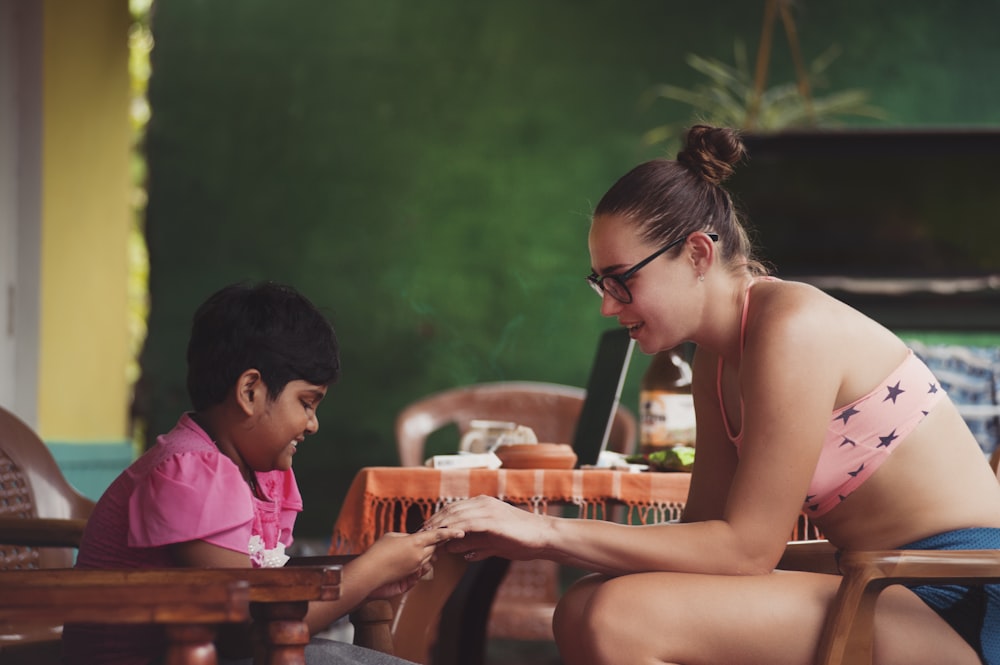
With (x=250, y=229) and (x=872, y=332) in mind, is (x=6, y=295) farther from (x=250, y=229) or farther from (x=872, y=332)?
(x=872, y=332)

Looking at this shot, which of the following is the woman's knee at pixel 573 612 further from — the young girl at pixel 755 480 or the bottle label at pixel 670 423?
the bottle label at pixel 670 423

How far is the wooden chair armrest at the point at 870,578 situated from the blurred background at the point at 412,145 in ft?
10.6

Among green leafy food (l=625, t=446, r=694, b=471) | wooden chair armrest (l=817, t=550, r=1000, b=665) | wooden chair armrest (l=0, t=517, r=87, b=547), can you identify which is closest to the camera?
wooden chair armrest (l=817, t=550, r=1000, b=665)

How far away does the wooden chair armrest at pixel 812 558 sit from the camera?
201cm

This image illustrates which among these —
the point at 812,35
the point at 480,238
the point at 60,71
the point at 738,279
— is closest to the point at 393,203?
the point at 480,238

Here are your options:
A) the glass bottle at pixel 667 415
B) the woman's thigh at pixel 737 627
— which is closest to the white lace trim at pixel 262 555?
the woman's thigh at pixel 737 627

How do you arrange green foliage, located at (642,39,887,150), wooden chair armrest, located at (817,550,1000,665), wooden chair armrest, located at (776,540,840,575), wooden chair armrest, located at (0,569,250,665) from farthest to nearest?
1. green foliage, located at (642,39,887,150)
2. wooden chair armrest, located at (776,540,840,575)
3. wooden chair armrest, located at (817,550,1000,665)
4. wooden chair armrest, located at (0,569,250,665)

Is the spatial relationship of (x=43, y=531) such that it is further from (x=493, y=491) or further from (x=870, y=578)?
(x=870, y=578)

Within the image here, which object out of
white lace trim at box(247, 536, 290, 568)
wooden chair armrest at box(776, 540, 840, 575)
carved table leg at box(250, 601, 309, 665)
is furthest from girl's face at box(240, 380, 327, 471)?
wooden chair armrest at box(776, 540, 840, 575)

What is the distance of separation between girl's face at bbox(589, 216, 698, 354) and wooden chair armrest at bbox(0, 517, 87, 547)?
43.4 inches

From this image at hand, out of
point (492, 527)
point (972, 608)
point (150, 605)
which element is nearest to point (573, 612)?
point (492, 527)

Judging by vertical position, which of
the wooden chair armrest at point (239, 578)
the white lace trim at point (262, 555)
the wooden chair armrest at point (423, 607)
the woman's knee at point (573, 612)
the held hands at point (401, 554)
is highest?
the wooden chair armrest at point (239, 578)

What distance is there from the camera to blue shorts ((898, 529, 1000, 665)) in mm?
1610

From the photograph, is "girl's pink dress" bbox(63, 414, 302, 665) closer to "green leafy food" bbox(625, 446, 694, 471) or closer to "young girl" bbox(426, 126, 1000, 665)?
"young girl" bbox(426, 126, 1000, 665)
